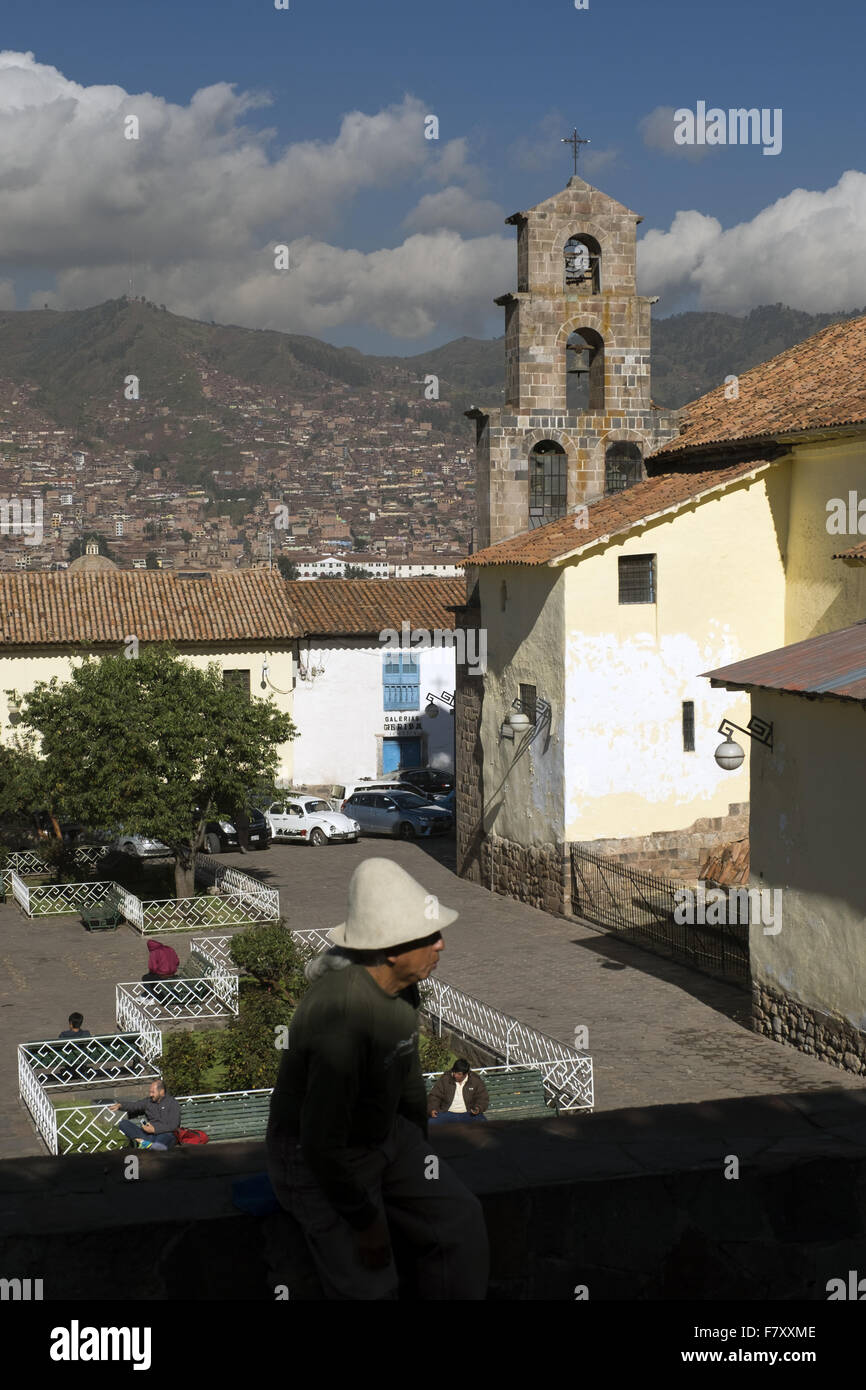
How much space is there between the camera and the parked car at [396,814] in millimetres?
35344

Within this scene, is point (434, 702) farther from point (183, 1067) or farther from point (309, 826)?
point (183, 1067)

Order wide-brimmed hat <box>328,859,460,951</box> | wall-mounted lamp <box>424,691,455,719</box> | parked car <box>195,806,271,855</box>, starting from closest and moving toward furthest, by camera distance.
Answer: wide-brimmed hat <box>328,859,460,951</box> → parked car <box>195,806,271,855</box> → wall-mounted lamp <box>424,691,455,719</box>

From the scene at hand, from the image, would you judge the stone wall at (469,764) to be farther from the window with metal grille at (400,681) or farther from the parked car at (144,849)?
the window with metal grille at (400,681)

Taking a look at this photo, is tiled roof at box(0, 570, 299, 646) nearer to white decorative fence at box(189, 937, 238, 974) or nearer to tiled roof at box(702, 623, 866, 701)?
white decorative fence at box(189, 937, 238, 974)

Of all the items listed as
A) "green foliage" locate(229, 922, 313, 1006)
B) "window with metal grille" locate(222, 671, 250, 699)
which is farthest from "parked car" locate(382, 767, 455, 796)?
"green foliage" locate(229, 922, 313, 1006)

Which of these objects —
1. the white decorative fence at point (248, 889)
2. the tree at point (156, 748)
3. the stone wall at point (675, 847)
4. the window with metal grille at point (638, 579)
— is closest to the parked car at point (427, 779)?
the white decorative fence at point (248, 889)

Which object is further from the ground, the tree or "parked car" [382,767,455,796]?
the tree

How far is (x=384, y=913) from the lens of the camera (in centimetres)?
393

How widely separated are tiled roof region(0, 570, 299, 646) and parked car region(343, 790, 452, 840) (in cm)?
607

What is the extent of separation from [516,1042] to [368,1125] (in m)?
13.5

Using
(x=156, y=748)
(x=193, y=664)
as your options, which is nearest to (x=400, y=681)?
(x=193, y=664)

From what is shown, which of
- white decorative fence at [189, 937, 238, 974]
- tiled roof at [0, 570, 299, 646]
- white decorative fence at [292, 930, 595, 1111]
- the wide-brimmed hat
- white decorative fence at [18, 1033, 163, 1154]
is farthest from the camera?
tiled roof at [0, 570, 299, 646]

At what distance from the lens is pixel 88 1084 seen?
16391 mm

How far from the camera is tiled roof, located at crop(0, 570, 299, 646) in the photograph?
38938 mm
